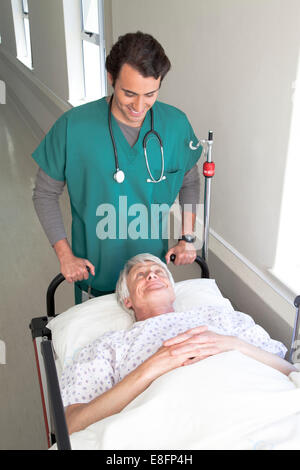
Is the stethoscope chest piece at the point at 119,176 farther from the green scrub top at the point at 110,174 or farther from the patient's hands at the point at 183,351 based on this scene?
the patient's hands at the point at 183,351

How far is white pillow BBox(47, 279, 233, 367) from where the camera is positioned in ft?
5.12

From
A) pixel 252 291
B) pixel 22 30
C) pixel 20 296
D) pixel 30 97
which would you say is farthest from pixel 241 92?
pixel 22 30

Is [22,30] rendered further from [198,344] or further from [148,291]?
[198,344]

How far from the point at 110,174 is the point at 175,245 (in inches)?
14.7

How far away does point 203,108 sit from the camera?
6.68 feet

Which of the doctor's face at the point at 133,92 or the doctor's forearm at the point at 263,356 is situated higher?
the doctor's face at the point at 133,92

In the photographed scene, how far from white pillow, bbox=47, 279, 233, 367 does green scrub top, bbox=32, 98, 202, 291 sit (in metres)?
0.15

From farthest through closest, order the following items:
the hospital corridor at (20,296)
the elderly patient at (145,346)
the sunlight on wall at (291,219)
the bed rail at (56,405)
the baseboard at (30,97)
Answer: the baseboard at (30,97), the hospital corridor at (20,296), the sunlight on wall at (291,219), the elderly patient at (145,346), the bed rail at (56,405)

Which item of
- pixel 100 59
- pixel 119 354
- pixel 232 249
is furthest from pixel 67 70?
pixel 119 354

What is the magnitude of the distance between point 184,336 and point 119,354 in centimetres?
23

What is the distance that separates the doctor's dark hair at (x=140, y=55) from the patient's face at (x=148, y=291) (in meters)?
0.65

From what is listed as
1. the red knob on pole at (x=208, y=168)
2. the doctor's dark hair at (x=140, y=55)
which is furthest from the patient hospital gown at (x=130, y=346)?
the doctor's dark hair at (x=140, y=55)

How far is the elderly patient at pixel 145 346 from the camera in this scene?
1201mm

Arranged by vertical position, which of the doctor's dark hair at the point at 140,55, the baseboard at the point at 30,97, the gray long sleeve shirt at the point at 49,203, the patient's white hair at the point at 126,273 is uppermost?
the doctor's dark hair at the point at 140,55
